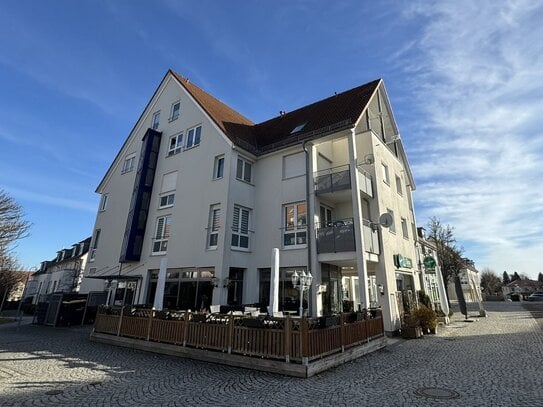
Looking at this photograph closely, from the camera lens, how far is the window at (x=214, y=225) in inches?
664

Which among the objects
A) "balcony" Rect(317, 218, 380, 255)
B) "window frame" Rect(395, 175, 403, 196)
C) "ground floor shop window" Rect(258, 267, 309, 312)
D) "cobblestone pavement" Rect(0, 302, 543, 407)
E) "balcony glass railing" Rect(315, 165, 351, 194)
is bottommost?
"cobblestone pavement" Rect(0, 302, 543, 407)

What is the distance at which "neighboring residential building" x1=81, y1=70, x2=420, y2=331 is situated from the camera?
51.6 feet

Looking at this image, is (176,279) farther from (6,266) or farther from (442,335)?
(6,266)

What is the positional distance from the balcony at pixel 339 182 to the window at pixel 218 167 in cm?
542

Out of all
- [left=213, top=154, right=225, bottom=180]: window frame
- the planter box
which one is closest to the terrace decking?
the planter box

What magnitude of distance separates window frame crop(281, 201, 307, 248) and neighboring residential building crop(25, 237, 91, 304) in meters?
27.5

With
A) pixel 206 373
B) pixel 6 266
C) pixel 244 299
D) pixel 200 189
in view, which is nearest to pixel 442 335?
pixel 244 299

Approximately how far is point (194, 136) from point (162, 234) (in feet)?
21.4

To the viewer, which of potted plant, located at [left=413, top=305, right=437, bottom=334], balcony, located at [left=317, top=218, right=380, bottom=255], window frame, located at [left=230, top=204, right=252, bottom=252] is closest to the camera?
balcony, located at [left=317, top=218, right=380, bottom=255]

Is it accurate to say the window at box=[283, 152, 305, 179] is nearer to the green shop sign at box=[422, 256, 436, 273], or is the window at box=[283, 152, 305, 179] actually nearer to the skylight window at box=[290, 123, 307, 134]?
the skylight window at box=[290, 123, 307, 134]

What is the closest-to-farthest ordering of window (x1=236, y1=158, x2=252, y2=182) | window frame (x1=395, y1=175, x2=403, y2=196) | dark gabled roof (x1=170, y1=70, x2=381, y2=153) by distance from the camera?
dark gabled roof (x1=170, y1=70, x2=381, y2=153)
window (x1=236, y1=158, x2=252, y2=182)
window frame (x1=395, y1=175, x2=403, y2=196)

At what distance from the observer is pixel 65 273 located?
125 ft

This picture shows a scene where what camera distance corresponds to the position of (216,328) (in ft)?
33.5

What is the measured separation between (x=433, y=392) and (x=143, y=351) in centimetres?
947
